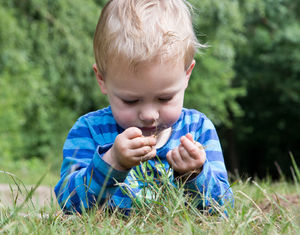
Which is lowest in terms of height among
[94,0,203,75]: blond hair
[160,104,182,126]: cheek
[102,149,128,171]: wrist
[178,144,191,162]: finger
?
[102,149,128,171]: wrist

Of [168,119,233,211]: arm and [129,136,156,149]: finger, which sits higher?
[129,136,156,149]: finger

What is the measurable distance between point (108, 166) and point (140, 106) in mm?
341

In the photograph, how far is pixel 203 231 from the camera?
1.44 meters

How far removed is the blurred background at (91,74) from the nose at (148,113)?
6.05 feet

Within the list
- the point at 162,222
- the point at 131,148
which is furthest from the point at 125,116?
the point at 162,222

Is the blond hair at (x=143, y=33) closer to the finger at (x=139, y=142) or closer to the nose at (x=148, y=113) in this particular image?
the nose at (x=148, y=113)

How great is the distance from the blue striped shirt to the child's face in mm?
176

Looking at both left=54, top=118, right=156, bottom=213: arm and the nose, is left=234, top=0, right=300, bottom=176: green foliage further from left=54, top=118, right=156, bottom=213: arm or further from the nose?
the nose

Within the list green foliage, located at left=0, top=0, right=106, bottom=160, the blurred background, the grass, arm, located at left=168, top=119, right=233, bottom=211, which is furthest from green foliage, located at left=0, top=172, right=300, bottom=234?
green foliage, located at left=0, top=0, right=106, bottom=160

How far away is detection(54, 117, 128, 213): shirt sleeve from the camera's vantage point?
74.8 inches

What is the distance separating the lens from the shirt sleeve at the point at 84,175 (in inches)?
74.8

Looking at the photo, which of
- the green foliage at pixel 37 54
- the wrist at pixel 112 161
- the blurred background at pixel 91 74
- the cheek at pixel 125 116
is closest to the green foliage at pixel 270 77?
the blurred background at pixel 91 74

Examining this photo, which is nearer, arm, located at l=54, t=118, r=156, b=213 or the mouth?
arm, located at l=54, t=118, r=156, b=213

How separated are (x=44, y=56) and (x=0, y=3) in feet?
4.11
